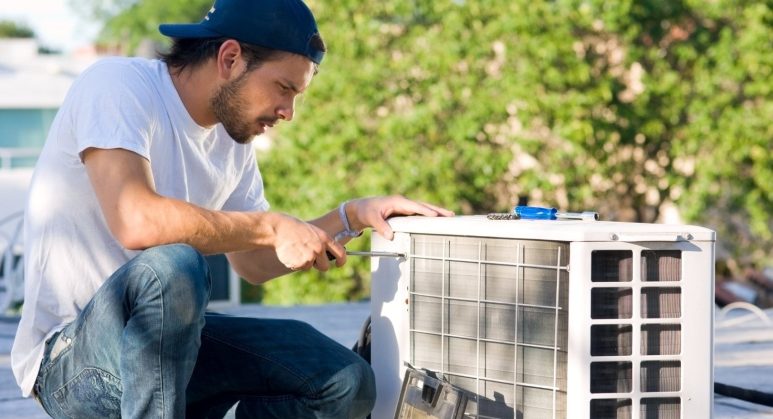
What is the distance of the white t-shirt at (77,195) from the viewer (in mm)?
1672

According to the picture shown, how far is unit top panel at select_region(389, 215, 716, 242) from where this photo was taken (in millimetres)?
1493

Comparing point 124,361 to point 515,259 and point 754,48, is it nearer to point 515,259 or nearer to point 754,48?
point 515,259

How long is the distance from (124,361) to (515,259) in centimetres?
59

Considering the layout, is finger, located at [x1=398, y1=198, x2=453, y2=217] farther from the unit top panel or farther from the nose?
the nose

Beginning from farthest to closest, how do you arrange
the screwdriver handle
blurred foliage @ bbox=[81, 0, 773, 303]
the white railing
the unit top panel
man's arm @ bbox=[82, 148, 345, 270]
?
the white railing
blurred foliage @ bbox=[81, 0, 773, 303]
the screwdriver handle
man's arm @ bbox=[82, 148, 345, 270]
the unit top panel

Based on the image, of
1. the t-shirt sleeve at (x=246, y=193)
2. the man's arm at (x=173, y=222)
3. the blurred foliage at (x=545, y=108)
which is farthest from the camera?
the blurred foliage at (x=545, y=108)

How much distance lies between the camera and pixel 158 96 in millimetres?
1779

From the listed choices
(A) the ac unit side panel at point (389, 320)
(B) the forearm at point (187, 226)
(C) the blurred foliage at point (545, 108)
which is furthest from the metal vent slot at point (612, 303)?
(C) the blurred foliage at point (545, 108)

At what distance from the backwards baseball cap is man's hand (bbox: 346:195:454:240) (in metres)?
0.27

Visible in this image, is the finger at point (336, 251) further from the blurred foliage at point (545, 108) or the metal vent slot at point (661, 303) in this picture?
the blurred foliage at point (545, 108)

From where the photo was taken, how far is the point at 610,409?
154cm

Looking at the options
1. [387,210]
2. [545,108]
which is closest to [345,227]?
[387,210]

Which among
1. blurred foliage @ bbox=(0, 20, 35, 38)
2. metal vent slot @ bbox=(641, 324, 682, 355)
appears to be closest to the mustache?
metal vent slot @ bbox=(641, 324, 682, 355)

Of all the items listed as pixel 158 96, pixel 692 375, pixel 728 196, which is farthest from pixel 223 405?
pixel 728 196
